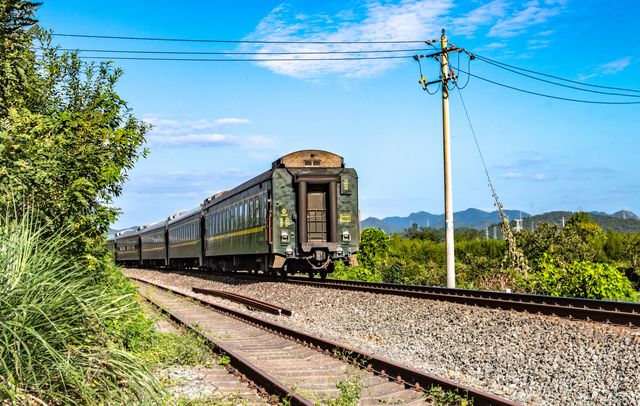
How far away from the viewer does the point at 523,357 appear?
9.05m

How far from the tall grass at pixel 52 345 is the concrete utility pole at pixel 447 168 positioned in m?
14.3

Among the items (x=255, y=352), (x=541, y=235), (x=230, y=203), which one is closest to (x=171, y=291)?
(x=230, y=203)

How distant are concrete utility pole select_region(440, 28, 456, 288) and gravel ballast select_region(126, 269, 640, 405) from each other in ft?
13.6

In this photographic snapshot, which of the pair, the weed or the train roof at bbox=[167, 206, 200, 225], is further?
the train roof at bbox=[167, 206, 200, 225]

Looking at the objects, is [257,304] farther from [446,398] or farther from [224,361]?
[446,398]

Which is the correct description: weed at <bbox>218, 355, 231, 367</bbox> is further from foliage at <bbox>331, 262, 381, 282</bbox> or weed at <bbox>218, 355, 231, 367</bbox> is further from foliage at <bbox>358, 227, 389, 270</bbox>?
foliage at <bbox>358, 227, 389, 270</bbox>

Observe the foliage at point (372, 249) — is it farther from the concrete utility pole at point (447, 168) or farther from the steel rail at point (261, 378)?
the steel rail at point (261, 378)

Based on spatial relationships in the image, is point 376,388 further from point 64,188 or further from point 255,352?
point 64,188

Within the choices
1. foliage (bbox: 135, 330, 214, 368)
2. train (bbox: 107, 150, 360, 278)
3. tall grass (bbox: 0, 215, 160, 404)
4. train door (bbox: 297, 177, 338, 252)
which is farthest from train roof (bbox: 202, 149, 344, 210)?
tall grass (bbox: 0, 215, 160, 404)

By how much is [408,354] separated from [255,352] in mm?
2216

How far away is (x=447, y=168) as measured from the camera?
2011 centimetres

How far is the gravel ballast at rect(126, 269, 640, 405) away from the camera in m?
7.53

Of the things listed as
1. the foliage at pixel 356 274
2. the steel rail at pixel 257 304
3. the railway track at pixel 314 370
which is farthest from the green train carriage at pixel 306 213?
the railway track at pixel 314 370

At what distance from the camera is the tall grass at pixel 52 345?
15.8 feet
